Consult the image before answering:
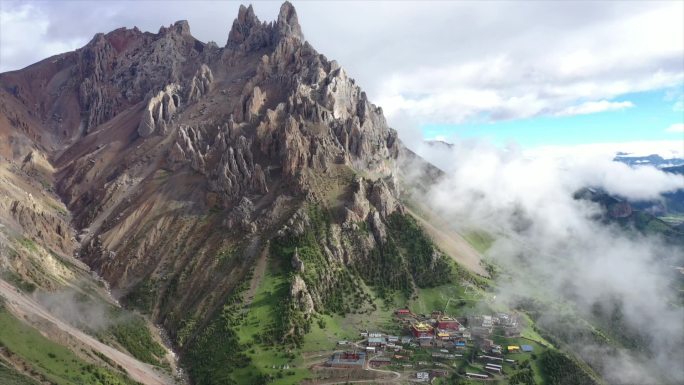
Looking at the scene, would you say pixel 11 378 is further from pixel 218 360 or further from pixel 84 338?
pixel 218 360

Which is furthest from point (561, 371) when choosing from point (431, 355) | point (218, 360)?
point (218, 360)

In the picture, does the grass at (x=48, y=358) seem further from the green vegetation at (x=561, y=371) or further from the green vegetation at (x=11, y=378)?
the green vegetation at (x=561, y=371)

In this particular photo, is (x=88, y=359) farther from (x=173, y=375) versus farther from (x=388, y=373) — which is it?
(x=388, y=373)

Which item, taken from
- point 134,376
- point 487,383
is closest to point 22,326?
point 134,376

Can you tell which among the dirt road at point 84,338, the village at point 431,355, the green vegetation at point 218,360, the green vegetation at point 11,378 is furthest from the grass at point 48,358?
the village at point 431,355

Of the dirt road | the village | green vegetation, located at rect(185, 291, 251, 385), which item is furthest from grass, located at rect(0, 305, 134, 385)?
the village

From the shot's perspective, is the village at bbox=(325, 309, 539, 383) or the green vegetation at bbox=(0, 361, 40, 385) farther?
the village at bbox=(325, 309, 539, 383)

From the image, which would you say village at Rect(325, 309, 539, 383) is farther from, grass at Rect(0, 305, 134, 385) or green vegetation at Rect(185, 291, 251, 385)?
grass at Rect(0, 305, 134, 385)
